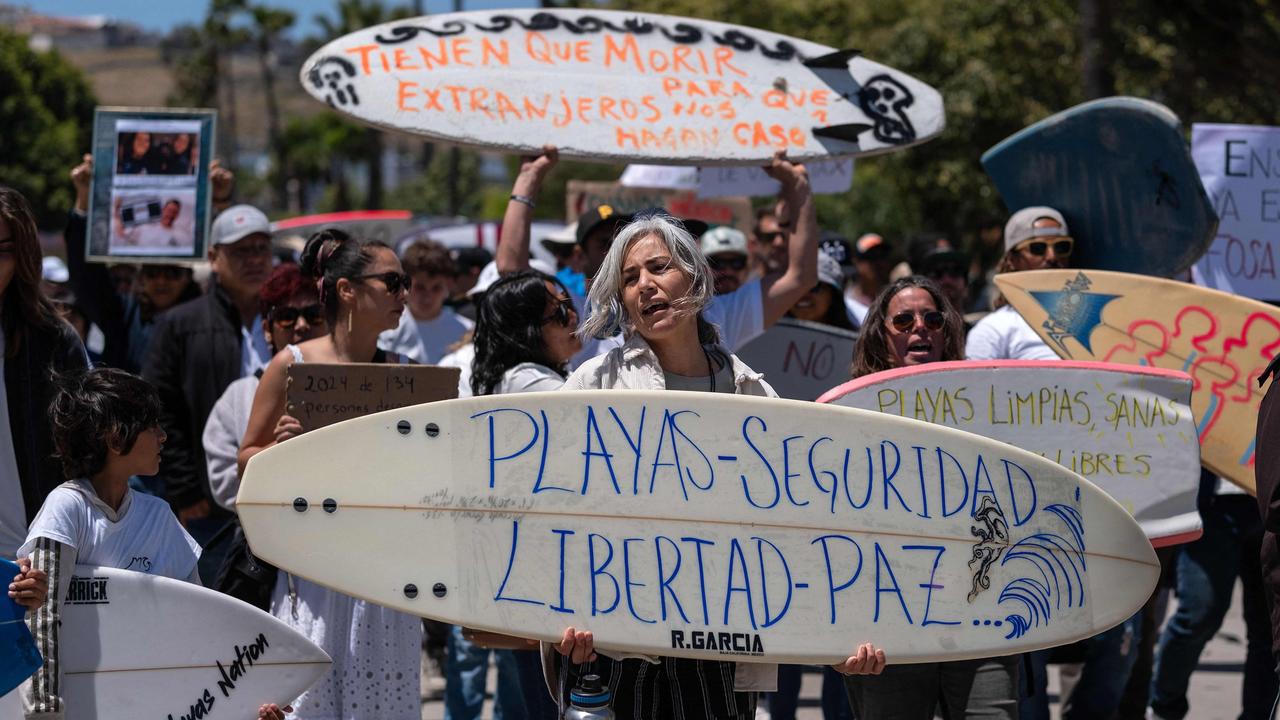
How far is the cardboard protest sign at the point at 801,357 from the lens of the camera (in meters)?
5.10

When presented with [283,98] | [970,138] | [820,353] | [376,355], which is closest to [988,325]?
[820,353]

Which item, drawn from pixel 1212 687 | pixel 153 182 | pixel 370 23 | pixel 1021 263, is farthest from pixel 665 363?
pixel 370 23

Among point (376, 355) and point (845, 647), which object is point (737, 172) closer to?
point (376, 355)

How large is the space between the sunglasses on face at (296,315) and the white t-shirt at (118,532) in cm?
128

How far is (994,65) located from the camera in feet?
63.4

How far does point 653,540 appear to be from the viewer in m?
2.96

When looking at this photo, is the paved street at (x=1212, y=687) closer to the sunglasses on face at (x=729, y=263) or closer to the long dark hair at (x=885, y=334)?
the sunglasses on face at (x=729, y=263)

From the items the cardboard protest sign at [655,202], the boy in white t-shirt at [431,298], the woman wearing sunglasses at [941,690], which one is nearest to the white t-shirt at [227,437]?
the woman wearing sunglasses at [941,690]

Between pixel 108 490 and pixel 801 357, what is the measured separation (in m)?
2.64

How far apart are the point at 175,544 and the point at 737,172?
3999mm

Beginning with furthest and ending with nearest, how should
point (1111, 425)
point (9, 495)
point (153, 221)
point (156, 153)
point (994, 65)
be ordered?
point (994, 65) → point (156, 153) → point (153, 221) → point (1111, 425) → point (9, 495)

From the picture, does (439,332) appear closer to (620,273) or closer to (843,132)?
(843,132)

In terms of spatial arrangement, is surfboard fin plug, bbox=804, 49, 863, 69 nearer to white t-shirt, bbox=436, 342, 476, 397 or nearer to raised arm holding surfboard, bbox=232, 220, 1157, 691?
white t-shirt, bbox=436, 342, 476, 397

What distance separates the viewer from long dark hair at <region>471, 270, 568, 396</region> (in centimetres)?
397
